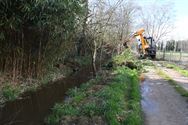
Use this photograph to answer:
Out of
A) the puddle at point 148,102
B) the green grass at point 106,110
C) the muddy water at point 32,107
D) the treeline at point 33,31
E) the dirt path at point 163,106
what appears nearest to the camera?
the green grass at point 106,110

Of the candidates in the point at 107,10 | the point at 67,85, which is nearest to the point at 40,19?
the point at 67,85

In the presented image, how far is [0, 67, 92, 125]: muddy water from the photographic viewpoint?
882cm

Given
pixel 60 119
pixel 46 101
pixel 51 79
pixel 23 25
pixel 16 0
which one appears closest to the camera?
pixel 60 119

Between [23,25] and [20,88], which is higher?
[23,25]

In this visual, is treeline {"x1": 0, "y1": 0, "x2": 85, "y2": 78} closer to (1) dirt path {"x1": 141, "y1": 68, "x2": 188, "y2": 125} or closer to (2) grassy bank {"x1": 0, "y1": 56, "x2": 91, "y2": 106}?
(2) grassy bank {"x1": 0, "y1": 56, "x2": 91, "y2": 106}

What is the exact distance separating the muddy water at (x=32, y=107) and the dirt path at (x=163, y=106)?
2880mm

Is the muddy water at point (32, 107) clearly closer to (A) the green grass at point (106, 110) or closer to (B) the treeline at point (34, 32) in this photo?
(A) the green grass at point (106, 110)

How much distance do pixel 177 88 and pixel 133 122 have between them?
21.2 feet

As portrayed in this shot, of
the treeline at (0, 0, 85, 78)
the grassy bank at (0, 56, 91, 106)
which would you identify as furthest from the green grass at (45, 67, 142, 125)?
the treeline at (0, 0, 85, 78)

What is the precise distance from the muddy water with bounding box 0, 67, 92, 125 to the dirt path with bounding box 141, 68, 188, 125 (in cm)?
288

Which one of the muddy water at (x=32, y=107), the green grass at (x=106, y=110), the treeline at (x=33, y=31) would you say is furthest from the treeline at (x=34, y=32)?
the green grass at (x=106, y=110)

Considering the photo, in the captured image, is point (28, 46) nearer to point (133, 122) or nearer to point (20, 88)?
point (20, 88)

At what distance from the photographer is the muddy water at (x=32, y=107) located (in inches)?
347

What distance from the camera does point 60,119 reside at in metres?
8.12
